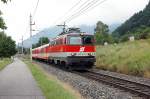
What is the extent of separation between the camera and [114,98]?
15258mm

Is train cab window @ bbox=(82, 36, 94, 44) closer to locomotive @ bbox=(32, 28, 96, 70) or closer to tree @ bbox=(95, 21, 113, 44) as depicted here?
locomotive @ bbox=(32, 28, 96, 70)

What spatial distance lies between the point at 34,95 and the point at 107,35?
381ft

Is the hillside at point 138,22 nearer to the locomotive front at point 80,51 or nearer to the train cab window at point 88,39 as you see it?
the train cab window at point 88,39

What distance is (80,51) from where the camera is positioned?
3306cm

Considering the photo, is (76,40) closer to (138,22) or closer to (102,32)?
(138,22)

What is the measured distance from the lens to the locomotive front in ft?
107

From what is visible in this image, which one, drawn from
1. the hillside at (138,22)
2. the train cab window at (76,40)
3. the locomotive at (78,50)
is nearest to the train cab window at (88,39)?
the locomotive at (78,50)

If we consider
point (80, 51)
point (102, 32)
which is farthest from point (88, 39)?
point (102, 32)

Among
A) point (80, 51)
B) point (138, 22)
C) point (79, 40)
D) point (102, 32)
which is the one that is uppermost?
point (138, 22)

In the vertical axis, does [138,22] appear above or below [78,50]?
above

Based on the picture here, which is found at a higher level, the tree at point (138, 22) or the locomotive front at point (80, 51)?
the tree at point (138, 22)

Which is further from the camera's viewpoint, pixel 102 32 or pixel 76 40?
pixel 102 32

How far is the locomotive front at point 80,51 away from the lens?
32625 mm

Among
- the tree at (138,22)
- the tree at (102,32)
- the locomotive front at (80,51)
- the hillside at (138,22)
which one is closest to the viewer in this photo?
the locomotive front at (80,51)
